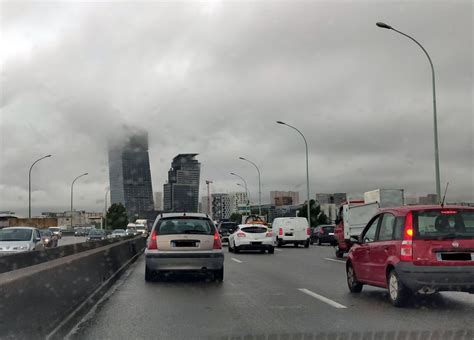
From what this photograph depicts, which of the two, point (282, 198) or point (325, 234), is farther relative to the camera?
point (282, 198)

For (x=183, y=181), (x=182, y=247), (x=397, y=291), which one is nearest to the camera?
(x=397, y=291)

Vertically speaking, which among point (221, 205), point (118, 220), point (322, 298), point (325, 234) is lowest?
point (118, 220)

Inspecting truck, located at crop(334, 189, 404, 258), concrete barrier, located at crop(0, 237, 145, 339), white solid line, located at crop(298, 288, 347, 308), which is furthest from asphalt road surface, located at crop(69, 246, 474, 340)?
truck, located at crop(334, 189, 404, 258)

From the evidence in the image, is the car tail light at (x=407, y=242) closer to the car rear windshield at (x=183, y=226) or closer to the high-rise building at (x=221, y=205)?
the car rear windshield at (x=183, y=226)

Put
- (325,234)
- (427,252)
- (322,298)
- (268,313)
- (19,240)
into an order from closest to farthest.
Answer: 1. (268,313)
2. (427,252)
3. (322,298)
4. (19,240)
5. (325,234)

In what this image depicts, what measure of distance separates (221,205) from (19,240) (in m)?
107

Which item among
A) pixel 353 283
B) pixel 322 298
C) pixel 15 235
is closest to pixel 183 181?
pixel 15 235

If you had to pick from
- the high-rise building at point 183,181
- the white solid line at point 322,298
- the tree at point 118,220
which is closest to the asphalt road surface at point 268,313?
the white solid line at point 322,298

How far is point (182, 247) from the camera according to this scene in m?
12.7

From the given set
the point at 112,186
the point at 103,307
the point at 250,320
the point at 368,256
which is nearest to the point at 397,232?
the point at 368,256

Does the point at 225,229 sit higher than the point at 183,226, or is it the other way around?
the point at 183,226

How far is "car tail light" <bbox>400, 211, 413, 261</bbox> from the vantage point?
858 centimetres

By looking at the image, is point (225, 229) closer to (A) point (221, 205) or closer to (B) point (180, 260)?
(B) point (180, 260)

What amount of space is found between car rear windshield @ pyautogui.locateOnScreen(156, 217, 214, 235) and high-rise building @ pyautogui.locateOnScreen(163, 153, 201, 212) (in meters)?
57.0
